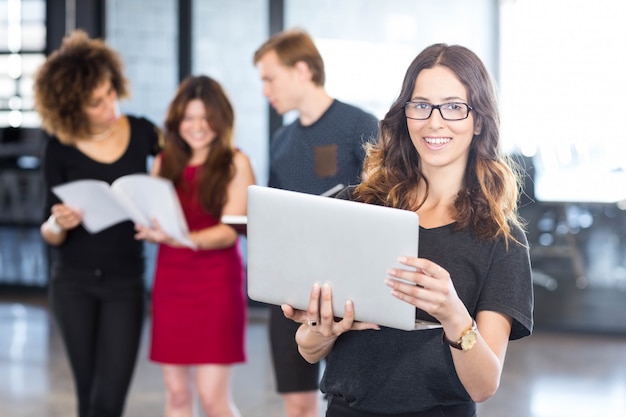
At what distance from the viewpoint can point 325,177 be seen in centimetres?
304

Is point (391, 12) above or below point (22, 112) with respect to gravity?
above

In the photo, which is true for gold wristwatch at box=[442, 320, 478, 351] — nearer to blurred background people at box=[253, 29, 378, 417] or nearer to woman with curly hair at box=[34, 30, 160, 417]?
blurred background people at box=[253, 29, 378, 417]

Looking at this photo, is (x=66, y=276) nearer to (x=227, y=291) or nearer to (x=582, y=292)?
(x=227, y=291)

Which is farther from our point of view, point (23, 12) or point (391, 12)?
point (23, 12)

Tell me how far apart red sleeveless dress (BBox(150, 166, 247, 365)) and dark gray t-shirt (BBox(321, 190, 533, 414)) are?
1477 mm

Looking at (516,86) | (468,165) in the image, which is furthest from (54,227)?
(516,86)

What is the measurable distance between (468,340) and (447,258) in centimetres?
23

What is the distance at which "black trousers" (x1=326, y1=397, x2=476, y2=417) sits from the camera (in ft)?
5.90

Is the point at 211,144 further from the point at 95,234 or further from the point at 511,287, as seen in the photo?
the point at 511,287

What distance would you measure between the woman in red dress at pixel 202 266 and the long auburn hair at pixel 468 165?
53.8 inches

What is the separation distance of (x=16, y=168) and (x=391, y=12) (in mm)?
3387

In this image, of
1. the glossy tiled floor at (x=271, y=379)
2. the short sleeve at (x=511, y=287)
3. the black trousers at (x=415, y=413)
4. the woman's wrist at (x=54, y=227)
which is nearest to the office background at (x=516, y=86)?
the glossy tiled floor at (x=271, y=379)

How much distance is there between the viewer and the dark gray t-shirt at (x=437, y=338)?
68.6 inches

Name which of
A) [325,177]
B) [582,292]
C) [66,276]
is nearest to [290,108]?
[325,177]
